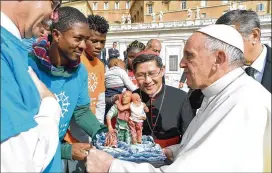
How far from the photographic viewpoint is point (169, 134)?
285 cm

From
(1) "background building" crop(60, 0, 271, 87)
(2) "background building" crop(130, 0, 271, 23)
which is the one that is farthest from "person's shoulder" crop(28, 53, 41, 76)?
(2) "background building" crop(130, 0, 271, 23)

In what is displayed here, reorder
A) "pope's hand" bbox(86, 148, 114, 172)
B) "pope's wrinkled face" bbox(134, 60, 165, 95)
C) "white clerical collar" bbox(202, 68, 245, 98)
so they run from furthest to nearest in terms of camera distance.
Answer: "pope's wrinkled face" bbox(134, 60, 165, 95)
"white clerical collar" bbox(202, 68, 245, 98)
"pope's hand" bbox(86, 148, 114, 172)

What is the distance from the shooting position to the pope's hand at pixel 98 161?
1.88 m

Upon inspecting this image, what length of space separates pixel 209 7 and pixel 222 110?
52.4m

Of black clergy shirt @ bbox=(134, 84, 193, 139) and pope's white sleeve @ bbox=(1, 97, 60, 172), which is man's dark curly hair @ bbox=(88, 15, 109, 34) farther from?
pope's white sleeve @ bbox=(1, 97, 60, 172)

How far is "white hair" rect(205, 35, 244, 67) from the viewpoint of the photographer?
6.65 feet

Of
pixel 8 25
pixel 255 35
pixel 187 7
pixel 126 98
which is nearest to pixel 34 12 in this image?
pixel 8 25

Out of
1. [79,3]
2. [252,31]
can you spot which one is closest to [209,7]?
[79,3]

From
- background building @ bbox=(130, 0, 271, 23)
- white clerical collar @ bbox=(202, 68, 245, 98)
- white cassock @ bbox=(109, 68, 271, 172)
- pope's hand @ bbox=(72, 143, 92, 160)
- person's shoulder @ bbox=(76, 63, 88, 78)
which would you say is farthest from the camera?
background building @ bbox=(130, 0, 271, 23)

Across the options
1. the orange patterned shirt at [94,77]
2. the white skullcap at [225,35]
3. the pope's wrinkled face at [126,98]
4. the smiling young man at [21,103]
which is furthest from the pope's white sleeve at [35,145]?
the orange patterned shirt at [94,77]

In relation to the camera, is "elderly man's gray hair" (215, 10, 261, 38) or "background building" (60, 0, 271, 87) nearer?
"elderly man's gray hair" (215, 10, 261, 38)

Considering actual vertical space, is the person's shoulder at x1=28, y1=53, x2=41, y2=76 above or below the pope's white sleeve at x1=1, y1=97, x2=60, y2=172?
above

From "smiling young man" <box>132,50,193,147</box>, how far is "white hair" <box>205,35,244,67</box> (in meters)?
0.94

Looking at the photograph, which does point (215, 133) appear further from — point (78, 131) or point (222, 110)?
point (78, 131)
